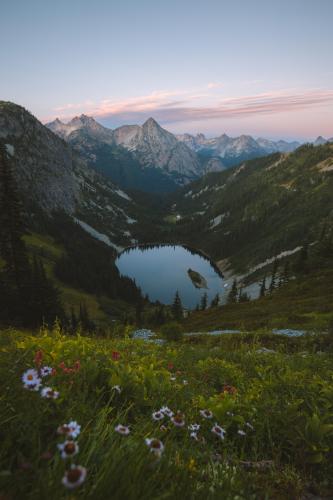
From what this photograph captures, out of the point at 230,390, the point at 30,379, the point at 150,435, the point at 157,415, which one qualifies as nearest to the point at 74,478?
the point at 30,379

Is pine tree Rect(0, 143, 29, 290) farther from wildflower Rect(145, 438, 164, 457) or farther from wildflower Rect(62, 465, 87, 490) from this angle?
wildflower Rect(62, 465, 87, 490)

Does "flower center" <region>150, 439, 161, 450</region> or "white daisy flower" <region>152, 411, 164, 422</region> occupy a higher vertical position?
"flower center" <region>150, 439, 161, 450</region>

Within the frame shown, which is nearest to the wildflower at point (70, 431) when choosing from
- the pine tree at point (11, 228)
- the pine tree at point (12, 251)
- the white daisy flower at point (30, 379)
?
the white daisy flower at point (30, 379)

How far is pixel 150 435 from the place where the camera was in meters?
2.56

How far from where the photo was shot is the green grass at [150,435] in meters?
1.68

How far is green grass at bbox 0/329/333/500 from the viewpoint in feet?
5.50

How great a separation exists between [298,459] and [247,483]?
1.42 m

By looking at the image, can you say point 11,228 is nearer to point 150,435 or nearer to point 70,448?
point 150,435

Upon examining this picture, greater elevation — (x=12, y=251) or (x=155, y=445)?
(x=155, y=445)

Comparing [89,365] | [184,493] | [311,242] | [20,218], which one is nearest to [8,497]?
[184,493]

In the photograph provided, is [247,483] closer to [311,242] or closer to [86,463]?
[86,463]

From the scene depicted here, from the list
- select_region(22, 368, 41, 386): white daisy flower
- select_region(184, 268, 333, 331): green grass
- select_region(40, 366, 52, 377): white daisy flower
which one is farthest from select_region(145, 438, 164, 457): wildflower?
select_region(184, 268, 333, 331): green grass

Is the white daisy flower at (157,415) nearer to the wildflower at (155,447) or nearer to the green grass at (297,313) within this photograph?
the wildflower at (155,447)

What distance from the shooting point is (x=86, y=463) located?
1.80 meters
